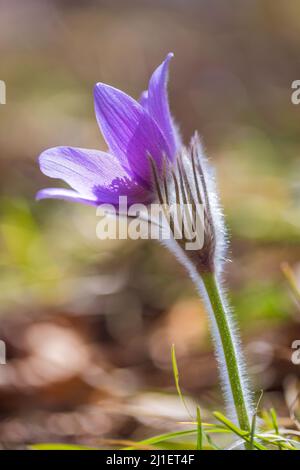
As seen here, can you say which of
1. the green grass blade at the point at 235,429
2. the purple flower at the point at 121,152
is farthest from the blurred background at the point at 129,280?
the purple flower at the point at 121,152

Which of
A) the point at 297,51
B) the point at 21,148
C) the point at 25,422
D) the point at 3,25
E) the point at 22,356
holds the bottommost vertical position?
the point at 25,422

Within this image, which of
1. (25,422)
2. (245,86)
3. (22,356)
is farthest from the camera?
(245,86)

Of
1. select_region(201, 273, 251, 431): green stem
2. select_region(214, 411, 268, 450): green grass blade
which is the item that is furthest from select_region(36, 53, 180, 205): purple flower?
select_region(214, 411, 268, 450): green grass blade

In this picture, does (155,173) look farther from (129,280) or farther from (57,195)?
(129,280)

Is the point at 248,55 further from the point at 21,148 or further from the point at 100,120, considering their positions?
the point at 100,120

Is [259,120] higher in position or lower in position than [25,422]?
higher

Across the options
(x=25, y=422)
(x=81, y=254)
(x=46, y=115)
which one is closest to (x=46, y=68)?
(x=46, y=115)

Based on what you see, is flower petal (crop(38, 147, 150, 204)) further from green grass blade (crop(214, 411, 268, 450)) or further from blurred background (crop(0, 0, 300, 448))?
blurred background (crop(0, 0, 300, 448))
